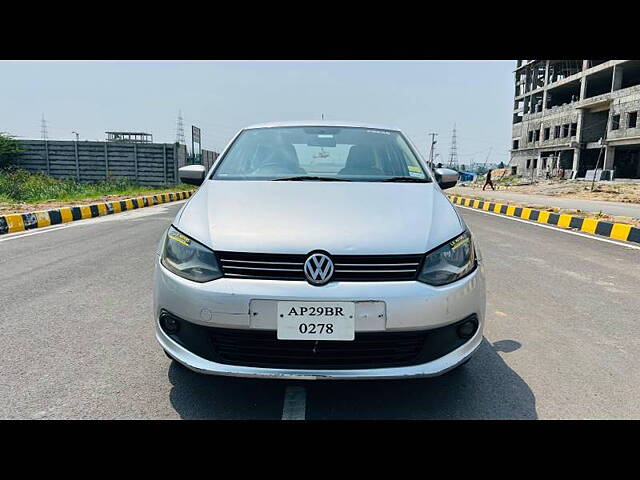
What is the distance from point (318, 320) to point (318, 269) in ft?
0.69

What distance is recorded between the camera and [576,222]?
30.7 ft

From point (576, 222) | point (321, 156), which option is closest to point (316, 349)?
point (321, 156)

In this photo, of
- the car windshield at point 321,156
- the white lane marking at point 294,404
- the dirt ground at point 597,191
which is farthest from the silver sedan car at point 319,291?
the dirt ground at point 597,191

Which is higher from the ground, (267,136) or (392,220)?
(267,136)

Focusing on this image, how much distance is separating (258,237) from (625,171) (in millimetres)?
45448

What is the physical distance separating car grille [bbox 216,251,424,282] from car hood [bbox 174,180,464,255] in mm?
27

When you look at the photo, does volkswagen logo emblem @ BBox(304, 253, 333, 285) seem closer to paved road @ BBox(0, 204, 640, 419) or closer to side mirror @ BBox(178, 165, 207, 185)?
paved road @ BBox(0, 204, 640, 419)

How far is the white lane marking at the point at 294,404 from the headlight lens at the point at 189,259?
71 cm

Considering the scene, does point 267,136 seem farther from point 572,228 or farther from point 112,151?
point 112,151

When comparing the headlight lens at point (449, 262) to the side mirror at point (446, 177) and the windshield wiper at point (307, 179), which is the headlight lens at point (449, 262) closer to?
the windshield wiper at point (307, 179)

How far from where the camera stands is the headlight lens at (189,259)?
193 cm
